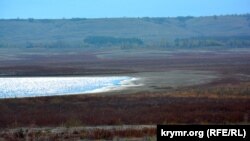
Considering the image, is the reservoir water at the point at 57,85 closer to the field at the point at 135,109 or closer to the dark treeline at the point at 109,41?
the field at the point at 135,109

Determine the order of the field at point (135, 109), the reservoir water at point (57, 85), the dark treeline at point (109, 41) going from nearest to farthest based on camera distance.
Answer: the field at point (135, 109) → the reservoir water at point (57, 85) → the dark treeline at point (109, 41)

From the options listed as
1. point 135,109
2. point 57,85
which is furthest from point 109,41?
point 135,109

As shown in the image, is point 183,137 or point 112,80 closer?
point 183,137

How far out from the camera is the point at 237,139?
539 inches

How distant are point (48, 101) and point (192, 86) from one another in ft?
49.7

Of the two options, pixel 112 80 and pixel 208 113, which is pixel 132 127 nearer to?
pixel 208 113

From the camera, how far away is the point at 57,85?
49.8m

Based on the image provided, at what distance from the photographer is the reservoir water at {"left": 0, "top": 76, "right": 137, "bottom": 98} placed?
43.8 meters

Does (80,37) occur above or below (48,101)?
above

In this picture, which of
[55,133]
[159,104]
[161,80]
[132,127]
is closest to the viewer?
[55,133]

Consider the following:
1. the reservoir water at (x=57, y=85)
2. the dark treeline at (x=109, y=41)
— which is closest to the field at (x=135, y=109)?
the reservoir water at (x=57, y=85)

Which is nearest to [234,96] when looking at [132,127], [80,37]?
[132,127]

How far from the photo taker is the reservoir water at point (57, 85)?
43.8 meters

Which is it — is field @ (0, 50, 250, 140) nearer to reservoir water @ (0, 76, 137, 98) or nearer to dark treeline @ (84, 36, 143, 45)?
reservoir water @ (0, 76, 137, 98)
